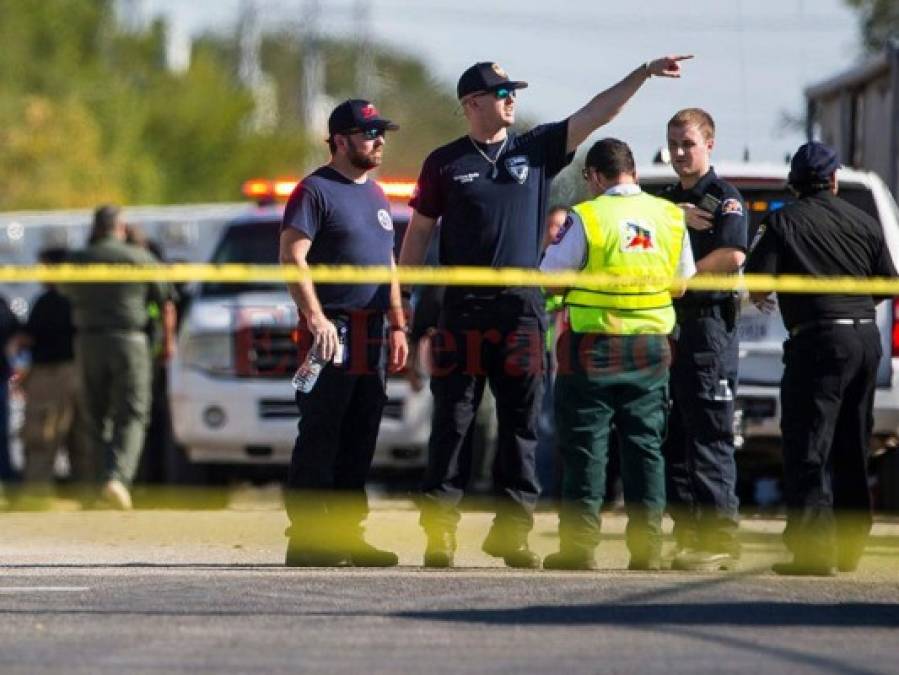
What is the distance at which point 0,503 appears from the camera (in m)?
16.7

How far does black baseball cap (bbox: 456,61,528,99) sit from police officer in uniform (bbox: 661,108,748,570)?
86 cm

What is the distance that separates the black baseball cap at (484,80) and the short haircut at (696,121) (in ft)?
2.53

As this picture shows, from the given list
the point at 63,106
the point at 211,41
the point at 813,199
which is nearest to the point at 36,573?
the point at 813,199

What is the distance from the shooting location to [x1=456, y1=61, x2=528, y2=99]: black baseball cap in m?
10.6

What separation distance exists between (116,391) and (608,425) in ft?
18.9

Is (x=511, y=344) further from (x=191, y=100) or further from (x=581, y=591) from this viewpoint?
(x=191, y=100)

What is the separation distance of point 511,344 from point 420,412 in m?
5.31

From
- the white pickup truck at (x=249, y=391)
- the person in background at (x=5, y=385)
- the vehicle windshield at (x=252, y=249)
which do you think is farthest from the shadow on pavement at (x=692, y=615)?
the person in background at (x=5, y=385)

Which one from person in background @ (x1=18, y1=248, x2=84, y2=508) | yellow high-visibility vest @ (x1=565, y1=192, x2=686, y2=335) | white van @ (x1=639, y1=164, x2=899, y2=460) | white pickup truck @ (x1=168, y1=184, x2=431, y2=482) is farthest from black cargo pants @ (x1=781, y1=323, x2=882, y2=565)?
person in background @ (x1=18, y1=248, x2=84, y2=508)

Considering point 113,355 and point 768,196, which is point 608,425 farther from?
point 113,355

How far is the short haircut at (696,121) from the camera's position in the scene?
11086mm

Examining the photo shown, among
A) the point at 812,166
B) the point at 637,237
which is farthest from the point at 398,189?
the point at 812,166

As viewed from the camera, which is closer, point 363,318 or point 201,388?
point 363,318

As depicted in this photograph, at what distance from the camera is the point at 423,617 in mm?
8766
